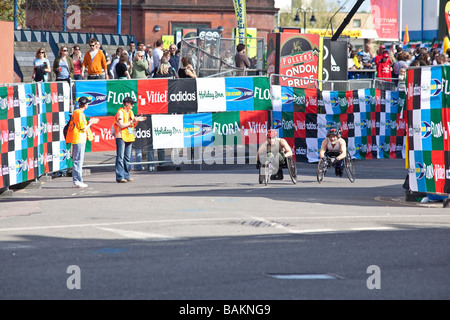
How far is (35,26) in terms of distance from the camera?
50406 millimetres

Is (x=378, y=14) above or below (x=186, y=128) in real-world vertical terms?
above

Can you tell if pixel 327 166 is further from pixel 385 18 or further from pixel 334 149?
pixel 385 18

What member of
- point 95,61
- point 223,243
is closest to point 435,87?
point 223,243

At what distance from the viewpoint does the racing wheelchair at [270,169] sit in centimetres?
1755

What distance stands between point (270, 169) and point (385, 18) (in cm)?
2959

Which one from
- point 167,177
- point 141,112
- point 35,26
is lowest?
point 167,177

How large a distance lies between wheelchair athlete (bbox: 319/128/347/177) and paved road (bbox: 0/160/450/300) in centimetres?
180

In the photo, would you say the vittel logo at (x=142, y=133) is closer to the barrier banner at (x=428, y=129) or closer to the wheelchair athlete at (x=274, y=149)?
the wheelchair athlete at (x=274, y=149)

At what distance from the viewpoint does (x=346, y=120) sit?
75.7 feet

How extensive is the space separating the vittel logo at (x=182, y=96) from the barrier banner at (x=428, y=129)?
7013mm

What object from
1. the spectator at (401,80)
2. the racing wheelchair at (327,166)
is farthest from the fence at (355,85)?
the racing wheelchair at (327,166)
